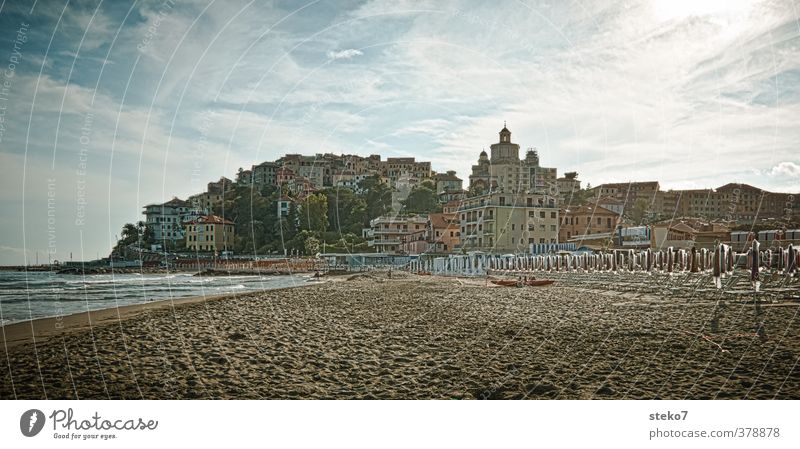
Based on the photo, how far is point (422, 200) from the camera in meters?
30.4

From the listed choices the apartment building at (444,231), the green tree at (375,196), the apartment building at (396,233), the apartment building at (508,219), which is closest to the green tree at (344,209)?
the green tree at (375,196)

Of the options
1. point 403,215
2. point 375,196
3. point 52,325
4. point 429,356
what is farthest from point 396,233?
point 429,356

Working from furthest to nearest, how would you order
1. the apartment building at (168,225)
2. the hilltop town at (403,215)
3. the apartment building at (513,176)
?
the apartment building at (513,176)
the hilltop town at (403,215)
the apartment building at (168,225)

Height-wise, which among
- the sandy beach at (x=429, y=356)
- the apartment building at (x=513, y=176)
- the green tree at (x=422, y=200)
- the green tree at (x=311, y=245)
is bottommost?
the sandy beach at (x=429, y=356)

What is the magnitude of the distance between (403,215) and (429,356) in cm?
2445

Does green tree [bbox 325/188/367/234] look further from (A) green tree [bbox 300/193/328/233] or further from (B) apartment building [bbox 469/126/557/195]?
(B) apartment building [bbox 469/126/557/195]

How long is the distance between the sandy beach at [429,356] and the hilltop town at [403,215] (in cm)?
1201

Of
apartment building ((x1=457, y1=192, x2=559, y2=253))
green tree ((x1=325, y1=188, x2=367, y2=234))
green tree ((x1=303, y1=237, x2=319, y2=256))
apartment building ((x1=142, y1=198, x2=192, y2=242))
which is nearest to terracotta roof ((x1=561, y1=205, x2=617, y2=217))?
apartment building ((x1=457, y1=192, x2=559, y2=253))

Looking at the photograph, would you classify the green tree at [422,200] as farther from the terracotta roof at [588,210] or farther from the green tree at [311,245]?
the terracotta roof at [588,210]

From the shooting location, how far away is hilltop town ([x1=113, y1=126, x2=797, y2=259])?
921 inches

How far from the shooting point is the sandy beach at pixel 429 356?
4453 mm

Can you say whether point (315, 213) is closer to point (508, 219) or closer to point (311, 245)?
point (311, 245)

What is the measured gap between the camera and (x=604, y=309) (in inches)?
373

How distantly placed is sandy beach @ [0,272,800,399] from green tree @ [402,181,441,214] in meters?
20.9
